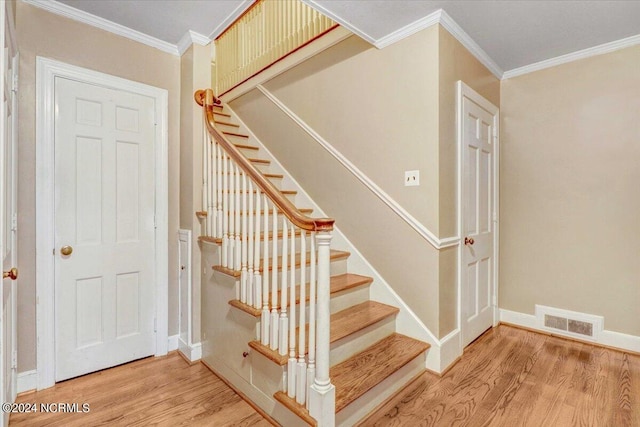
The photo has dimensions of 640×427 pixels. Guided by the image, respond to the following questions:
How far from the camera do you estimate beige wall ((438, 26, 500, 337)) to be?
219 cm

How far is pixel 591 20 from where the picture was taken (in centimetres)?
223

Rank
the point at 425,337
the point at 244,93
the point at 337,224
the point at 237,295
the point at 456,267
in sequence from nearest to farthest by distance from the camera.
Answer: the point at 237,295, the point at 425,337, the point at 456,267, the point at 337,224, the point at 244,93

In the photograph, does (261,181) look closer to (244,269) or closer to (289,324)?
(244,269)

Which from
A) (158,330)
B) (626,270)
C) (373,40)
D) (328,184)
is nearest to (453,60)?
(373,40)

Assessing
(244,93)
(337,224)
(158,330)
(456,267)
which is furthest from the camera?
(244,93)

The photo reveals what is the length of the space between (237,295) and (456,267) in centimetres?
164

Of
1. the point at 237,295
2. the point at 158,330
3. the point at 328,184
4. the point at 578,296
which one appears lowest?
the point at 158,330

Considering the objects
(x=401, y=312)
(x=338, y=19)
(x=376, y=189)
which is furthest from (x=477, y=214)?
(x=338, y=19)

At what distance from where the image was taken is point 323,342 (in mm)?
1539

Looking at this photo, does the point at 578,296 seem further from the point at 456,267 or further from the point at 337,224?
the point at 337,224

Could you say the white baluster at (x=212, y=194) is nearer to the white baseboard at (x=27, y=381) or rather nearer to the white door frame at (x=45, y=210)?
the white door frame at (x=45, y=210)

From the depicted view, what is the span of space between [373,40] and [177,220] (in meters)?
2.15

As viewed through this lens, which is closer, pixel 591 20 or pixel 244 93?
pixel 591 20

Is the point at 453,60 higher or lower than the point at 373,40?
lower
